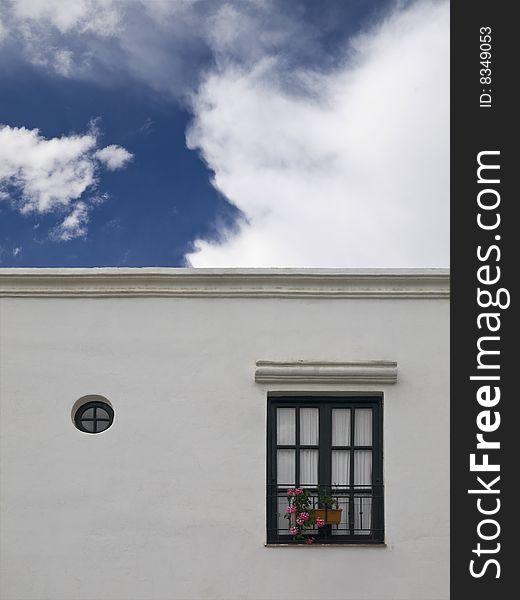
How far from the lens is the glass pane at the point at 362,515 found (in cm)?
932

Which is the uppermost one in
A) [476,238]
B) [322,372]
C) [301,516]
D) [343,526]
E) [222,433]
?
[476,238]

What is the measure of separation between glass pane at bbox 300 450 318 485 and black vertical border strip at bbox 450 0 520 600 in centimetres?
153

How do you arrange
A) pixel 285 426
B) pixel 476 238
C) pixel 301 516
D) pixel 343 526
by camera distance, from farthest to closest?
1. pixel 285 426
2. pixel 343 526
3. pixel 301 516
4. pixel 476 238

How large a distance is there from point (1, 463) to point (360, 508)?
3929 mm

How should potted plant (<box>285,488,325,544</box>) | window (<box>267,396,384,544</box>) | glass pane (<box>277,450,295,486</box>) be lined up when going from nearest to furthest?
potted plant (<box>285,488,325,544</box>) → window (<box>267,396,384,544</box>) → glass pane (<box>277,450,295,486</box>)

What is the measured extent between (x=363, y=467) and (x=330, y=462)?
37 cm

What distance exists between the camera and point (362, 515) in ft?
30.7

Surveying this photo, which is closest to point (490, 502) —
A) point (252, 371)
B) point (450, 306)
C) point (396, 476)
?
point (396, 476)

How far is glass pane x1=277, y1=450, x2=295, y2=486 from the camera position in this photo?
9.45 meters

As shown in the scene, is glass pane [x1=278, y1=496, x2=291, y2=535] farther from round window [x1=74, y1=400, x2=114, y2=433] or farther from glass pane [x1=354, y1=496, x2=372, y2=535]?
round window [x1=74, y1=400, x2=114, y2=433]

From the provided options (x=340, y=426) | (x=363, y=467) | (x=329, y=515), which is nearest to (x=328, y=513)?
(x=329, y=515)

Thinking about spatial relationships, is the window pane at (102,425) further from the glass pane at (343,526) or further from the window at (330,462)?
the glass pane at (343,526)

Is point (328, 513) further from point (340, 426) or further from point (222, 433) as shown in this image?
point (222, 433)

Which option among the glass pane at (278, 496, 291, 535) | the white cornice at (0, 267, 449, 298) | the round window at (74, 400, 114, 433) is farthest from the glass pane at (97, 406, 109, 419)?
the glass pane at (278, 496, 291, 535)
